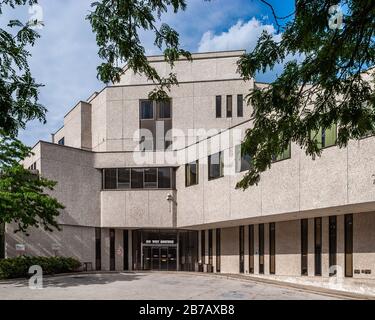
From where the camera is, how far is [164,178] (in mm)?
33781

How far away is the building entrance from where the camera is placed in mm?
35312

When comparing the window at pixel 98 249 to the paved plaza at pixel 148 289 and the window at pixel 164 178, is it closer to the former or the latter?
the paved plaza at pixel 148 289

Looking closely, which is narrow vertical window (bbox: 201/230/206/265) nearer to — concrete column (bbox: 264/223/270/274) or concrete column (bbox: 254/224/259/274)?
concrete column (bbox: 254/224/259/274)

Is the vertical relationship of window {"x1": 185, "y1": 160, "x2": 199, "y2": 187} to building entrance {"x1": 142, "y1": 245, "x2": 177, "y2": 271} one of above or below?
above

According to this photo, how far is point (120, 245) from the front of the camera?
35.2 meters

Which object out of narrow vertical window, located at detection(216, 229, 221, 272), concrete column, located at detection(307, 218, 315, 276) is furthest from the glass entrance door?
concrete column, located at detection(307, 218, 315, 276)

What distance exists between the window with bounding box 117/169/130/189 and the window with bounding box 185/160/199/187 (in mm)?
4719

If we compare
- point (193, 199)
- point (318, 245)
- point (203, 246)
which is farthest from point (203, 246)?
point (318, 245)

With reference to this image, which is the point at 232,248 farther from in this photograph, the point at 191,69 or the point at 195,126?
the point at 191,69

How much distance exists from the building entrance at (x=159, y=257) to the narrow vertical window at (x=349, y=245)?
15.6m

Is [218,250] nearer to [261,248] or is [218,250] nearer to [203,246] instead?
[203,246]

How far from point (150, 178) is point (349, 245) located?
16034 millimetres

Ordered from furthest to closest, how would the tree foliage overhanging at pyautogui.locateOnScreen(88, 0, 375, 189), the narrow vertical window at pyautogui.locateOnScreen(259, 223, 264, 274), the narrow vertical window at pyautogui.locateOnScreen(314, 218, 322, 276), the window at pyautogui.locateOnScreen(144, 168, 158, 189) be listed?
the window at pyautogui.locateOnScreen(144, 168, 158, 189) → the narrow vertical window at pyautogui.locateOnScreen(259, 223, 264, 274) → the narrow vertical window at pyautogui.locateOnScreen(314, 218, 322, 276) → the tree foliage overhanging at pyautogui.locateOnScreen(88, 0, 375, 189)
